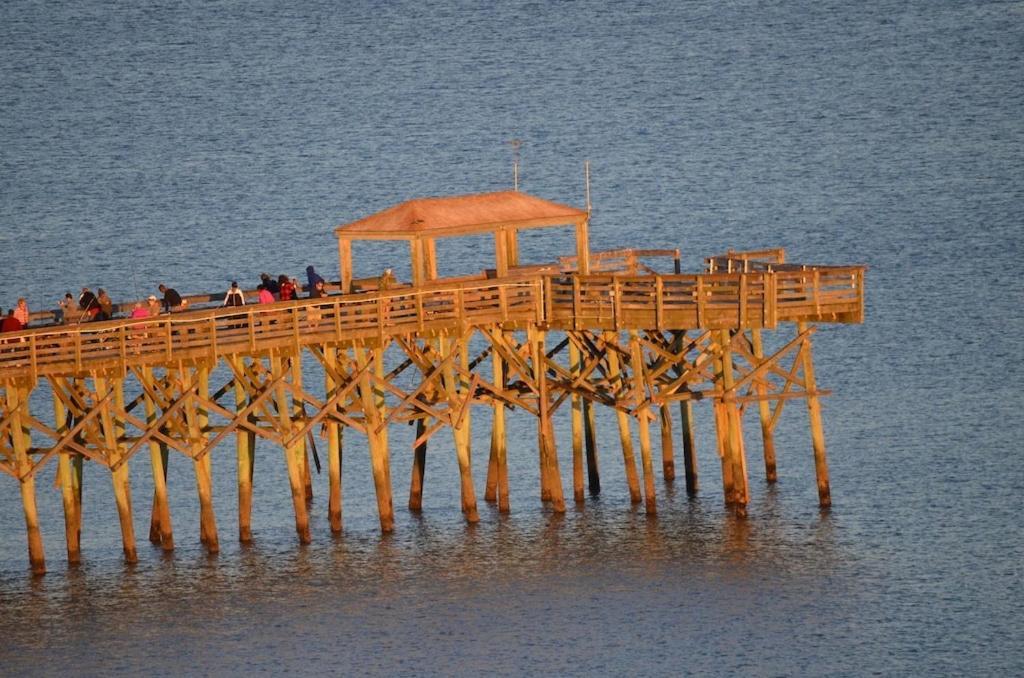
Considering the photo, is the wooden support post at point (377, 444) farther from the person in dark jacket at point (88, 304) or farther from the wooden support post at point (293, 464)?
the person in dark jacket at point (88, 304)

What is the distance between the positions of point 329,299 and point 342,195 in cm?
6243

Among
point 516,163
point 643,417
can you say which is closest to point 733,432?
point 643,417

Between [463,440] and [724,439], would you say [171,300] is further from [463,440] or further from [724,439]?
[724,439]

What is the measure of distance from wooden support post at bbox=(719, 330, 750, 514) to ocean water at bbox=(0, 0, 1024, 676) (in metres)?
0.73

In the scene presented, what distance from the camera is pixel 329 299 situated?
58.8 metres

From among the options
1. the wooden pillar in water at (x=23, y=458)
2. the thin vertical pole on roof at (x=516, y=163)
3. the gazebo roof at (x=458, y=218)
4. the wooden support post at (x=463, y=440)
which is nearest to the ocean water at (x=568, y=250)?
the wooden support post at (x=463, y=440)

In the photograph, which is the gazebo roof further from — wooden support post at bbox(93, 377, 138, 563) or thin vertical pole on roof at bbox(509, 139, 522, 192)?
wooden support post at bbox(93, 377, 138, 563)

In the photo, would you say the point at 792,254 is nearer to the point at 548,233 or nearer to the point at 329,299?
the point at 548,233

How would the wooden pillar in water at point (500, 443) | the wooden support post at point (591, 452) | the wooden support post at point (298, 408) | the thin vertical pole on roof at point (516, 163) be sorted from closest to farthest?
the wooden support post at point (298, 408) → the wooden pillar in water at point (500, 443) → the wooden support post at point (591, 452) → the thin vertical pole on roof at point (516, 163)

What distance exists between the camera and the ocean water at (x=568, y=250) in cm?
5412

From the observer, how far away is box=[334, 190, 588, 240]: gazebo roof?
61.3 m

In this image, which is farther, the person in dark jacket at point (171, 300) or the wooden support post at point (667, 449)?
the wooden support post at point (667, 449)

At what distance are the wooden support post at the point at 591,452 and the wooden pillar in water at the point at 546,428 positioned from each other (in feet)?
8.35

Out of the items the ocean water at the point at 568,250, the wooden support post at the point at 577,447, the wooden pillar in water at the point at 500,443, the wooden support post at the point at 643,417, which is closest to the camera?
the ocean water at the point at 568,250
